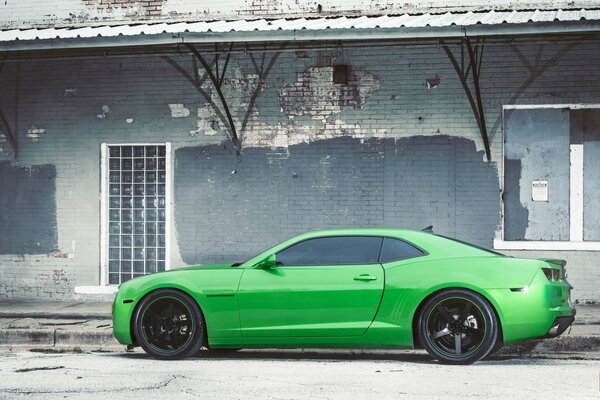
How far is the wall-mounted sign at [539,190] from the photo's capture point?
14.5m

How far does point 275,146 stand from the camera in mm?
15297

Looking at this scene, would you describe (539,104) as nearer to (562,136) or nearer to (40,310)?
(562,136)

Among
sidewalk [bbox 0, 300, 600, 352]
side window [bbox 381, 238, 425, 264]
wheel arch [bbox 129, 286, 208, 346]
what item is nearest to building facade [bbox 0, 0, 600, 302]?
sidewalk [bbox 0, 300, 600, 352]

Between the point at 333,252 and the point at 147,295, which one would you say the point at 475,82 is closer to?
the point at 333,252

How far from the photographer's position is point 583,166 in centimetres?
1440

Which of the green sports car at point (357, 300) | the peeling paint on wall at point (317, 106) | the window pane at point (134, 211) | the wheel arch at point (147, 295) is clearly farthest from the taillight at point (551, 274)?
the window pane at point (134, 211)

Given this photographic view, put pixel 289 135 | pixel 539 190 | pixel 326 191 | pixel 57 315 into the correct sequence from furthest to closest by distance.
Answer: pixel 289 135 → pixel 326 191 → pixel 539 190 → pixel 57 315

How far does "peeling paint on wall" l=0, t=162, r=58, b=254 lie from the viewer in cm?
1606

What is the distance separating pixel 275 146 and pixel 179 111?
4.98 feet

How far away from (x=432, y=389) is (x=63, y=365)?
3599 millimetres

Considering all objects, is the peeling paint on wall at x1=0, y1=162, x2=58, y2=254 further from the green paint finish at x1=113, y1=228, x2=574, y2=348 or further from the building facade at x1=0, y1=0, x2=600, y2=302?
the green paint finish at x1=113, y1=228, x2=574, y2=348

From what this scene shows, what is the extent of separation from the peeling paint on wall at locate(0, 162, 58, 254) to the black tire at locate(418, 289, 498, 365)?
8118 millimetres

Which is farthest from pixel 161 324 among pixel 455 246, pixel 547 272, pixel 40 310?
pixel 40 310

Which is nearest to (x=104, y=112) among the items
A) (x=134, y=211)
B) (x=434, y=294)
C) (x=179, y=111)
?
(x=179, y=111)
